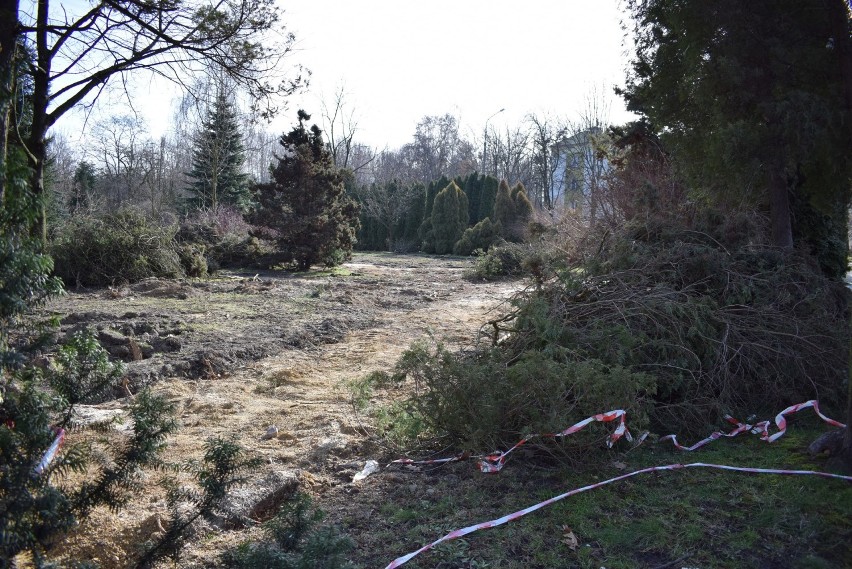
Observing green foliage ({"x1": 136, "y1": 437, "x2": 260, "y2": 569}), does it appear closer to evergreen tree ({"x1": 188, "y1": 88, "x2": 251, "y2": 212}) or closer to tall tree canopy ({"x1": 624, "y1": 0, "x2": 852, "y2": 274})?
tall tree canopy ({"x1": 624, "y1": 0, "x2": 852, "y2": 274})

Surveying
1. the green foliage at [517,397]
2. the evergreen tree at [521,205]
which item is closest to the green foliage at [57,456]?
the green foliage at [517,397]

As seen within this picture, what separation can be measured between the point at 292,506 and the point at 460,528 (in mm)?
1238

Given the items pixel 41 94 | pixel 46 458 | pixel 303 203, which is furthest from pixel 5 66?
pixel 303 203

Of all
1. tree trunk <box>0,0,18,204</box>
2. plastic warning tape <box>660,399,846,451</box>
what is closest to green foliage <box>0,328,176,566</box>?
tree trunk <box>0,0,18,204</box>

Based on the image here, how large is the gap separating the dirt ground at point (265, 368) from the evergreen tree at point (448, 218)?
1946 cm

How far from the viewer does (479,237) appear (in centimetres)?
3019

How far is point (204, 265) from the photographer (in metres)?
15.2

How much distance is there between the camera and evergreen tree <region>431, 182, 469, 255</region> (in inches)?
1332

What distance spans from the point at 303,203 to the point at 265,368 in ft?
40.5

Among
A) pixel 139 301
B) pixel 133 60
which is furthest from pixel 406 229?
pixel 133 60

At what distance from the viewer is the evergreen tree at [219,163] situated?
2856cm

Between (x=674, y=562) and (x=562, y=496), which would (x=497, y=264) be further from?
(x=674, y=562)

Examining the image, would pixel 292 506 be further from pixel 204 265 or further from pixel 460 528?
pixel 204 265

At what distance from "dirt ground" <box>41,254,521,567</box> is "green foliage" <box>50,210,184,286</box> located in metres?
0.98
